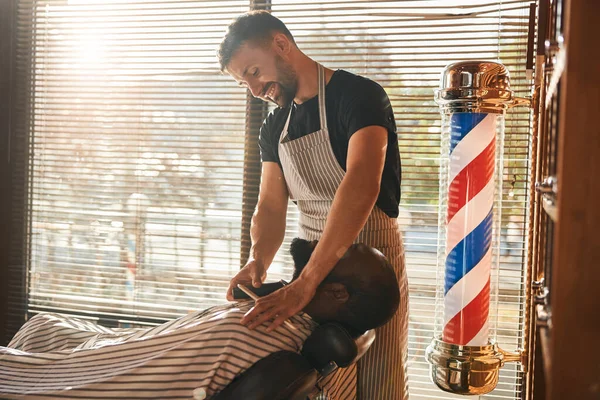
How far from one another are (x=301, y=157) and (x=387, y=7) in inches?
34.4

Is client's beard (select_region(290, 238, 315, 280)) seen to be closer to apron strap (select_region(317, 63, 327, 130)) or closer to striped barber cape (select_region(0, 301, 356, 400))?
striped barber cape (select_region(0, 301, 356, 400))

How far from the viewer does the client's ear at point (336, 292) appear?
1569mm

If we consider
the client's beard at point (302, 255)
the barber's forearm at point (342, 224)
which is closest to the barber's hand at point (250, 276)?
the client's beard at point (302, 255)

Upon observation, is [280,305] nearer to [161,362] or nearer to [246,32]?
[161,362]

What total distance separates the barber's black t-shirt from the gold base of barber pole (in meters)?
0.49

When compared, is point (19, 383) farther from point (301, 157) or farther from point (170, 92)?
point (170, 92)

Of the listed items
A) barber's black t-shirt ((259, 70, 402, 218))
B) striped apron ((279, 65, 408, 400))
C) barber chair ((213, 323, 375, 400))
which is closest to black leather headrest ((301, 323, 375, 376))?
barber chair ((213, 323, 375, 400))

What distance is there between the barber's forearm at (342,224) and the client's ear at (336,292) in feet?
0.09

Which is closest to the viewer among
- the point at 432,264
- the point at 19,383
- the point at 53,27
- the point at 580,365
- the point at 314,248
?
the point at 580,365

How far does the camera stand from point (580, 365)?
83 centimetres

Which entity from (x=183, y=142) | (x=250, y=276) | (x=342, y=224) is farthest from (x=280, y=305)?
(x=183, y=142)

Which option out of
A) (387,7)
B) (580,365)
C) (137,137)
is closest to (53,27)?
(137,137)

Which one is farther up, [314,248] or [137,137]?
[137,137]

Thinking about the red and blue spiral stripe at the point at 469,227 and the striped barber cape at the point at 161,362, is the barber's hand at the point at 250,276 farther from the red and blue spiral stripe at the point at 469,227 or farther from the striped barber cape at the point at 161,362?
the red and blue spiral stripe at the point at 469,227
